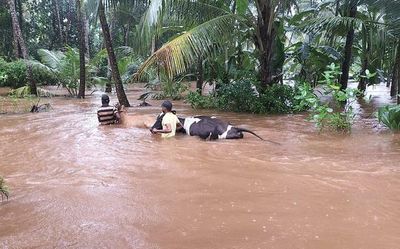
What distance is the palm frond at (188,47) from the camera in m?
8.60

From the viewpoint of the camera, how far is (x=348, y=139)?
7.85 meters

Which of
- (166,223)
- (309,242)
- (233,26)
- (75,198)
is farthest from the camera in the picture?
(233,26)

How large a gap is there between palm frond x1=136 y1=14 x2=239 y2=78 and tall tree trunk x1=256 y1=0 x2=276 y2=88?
39.0 inches

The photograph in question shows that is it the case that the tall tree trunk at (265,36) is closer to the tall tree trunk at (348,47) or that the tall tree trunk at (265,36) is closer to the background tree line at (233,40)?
the background tree line at (233,40)

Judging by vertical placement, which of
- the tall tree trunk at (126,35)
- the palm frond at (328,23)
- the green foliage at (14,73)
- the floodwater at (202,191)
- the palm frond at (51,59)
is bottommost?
the floodwater at (202,191)

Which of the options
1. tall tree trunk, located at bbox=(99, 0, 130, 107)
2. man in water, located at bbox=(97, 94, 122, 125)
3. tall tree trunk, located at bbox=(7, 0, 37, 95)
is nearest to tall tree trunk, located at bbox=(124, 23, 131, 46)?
tall tree trunk, located at bbox=(7, 0, 37, 95)

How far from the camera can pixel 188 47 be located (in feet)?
29.5

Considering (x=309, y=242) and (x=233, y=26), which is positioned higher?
(x=233, y=26)

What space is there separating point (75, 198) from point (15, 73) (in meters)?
17.5

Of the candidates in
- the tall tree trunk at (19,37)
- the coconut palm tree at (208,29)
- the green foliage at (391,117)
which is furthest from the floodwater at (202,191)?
the tall tree trunk at (19,37)

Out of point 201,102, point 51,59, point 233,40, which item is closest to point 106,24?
point 201,102

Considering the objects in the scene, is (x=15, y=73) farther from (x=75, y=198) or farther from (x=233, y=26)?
(x=75, y=198)

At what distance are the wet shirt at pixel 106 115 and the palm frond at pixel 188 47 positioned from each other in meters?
1.57

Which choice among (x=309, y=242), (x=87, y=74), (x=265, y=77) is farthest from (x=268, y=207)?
(x=87, y=74)
